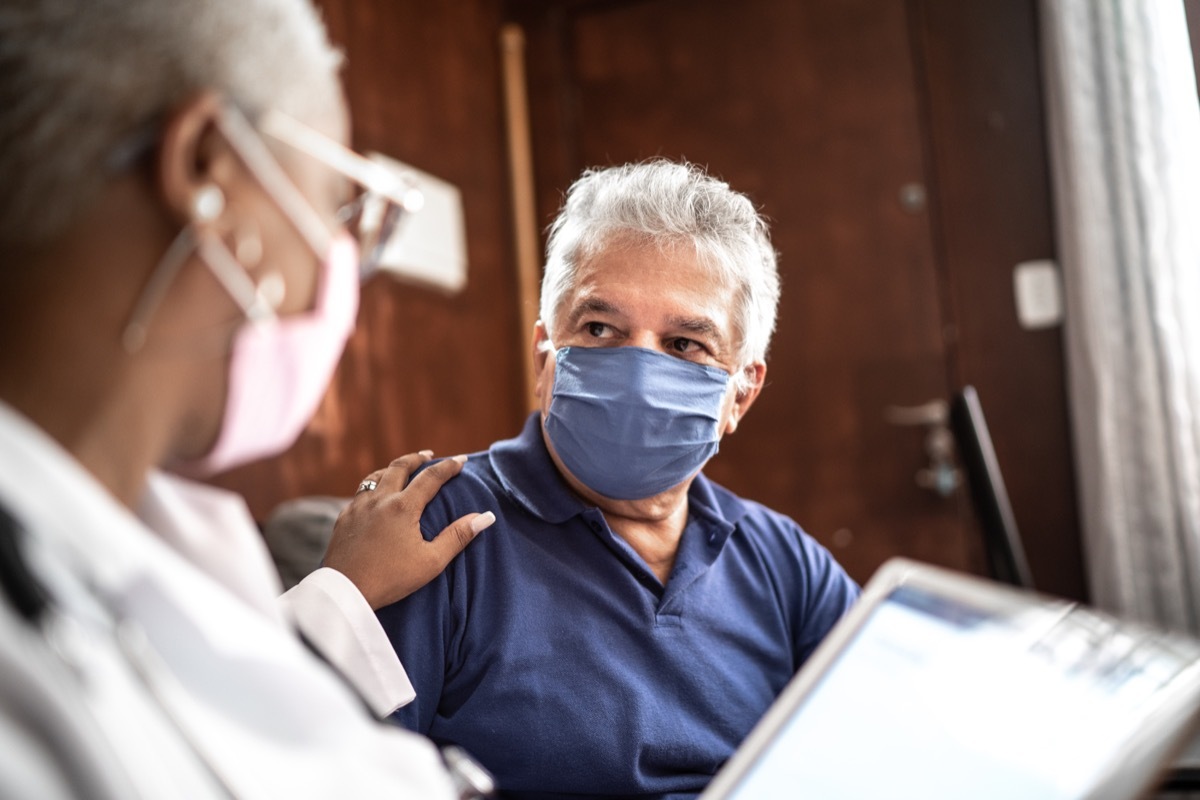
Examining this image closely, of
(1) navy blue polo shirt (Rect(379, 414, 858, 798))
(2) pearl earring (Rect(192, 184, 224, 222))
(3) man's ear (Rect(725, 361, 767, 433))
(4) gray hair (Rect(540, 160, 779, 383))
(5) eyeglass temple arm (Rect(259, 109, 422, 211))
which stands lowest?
(1) navy blue polo shirt (Rect(379, 414, 858, 798))

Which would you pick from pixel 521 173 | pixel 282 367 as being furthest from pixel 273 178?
pixel 521 173

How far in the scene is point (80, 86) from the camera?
0.55 metres

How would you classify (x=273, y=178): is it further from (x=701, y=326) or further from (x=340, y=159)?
(x=701, y=326)

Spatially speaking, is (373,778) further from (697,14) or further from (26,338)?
(697,14)

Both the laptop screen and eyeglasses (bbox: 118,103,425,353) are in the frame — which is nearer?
eyeglasses (bbox: 118,103,425,353)

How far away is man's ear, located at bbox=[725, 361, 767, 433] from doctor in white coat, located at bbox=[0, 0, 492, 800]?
0.85 m

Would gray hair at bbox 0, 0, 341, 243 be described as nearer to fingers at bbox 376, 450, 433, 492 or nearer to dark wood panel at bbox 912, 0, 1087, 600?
fingers at bbox 376, 450, 433, 492

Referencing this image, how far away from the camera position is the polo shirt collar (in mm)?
1248

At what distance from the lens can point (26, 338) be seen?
0.55m

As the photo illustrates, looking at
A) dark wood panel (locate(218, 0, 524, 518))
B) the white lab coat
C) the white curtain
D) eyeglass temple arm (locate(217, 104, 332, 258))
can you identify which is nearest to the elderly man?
the white lab coat

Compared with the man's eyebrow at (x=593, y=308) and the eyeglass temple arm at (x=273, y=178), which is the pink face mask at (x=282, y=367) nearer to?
the eyeglass temple arm at (x=273, y=178)

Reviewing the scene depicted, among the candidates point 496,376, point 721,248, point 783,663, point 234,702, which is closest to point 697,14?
point 496,376

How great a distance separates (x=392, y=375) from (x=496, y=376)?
59 cm

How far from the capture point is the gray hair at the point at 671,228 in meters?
1.30
